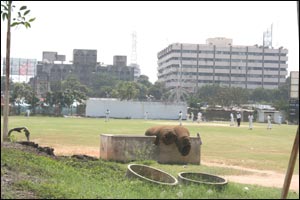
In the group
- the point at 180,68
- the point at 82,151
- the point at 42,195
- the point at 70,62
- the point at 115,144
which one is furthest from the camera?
the point at 70,62

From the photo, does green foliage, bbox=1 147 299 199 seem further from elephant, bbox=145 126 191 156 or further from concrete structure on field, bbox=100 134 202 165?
elephant, bbox=145 126 191 156

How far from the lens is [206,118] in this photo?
83188 mm

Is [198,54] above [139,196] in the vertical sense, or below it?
above

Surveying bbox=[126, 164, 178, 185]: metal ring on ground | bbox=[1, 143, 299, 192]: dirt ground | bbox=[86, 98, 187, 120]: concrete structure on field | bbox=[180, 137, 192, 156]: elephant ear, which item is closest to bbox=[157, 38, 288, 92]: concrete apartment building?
bbox=[86, 98, 187, 120]: concrete structure on field

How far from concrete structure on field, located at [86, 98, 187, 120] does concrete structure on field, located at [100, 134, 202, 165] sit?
202 feet

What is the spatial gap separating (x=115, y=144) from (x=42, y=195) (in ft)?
30.4

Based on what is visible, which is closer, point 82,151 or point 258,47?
point 82,151

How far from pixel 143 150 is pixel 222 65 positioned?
11537cm

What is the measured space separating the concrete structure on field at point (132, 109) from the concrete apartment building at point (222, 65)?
43772 millimetres

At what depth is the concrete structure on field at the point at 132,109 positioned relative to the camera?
3091 inches

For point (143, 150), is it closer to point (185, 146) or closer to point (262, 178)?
point (185, 146)

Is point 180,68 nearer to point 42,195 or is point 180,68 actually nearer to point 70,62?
point 70,62

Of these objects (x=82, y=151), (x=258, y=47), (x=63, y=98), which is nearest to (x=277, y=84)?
(x=258, y=47)

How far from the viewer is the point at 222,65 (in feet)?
427
